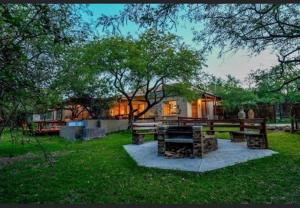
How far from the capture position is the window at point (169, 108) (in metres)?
24.8

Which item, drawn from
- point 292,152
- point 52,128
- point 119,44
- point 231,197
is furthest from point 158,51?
point 231,197

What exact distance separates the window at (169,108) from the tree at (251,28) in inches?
673

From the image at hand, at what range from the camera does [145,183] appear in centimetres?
566

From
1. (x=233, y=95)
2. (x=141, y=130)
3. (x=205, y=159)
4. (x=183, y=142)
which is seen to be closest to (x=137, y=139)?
(x=141, y=130)

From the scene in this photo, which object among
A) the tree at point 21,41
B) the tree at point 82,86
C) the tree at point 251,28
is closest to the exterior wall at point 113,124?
the tree at point 82,86

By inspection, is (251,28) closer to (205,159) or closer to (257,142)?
(205,159)

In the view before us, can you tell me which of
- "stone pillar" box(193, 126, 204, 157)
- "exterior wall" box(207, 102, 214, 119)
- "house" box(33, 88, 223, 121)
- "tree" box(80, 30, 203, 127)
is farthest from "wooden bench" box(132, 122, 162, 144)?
"exterior wall" box(207, 102, 214, 119)

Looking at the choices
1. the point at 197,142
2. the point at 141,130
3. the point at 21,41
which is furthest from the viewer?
the point at 141,130

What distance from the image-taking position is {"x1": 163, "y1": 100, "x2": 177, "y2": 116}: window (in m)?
24.8

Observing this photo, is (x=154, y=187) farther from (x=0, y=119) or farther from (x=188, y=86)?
(x=188, y=86)

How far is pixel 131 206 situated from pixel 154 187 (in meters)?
1.03

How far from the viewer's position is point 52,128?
18.8m

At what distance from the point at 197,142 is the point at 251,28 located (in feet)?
10.9

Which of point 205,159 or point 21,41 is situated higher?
point 21,41
